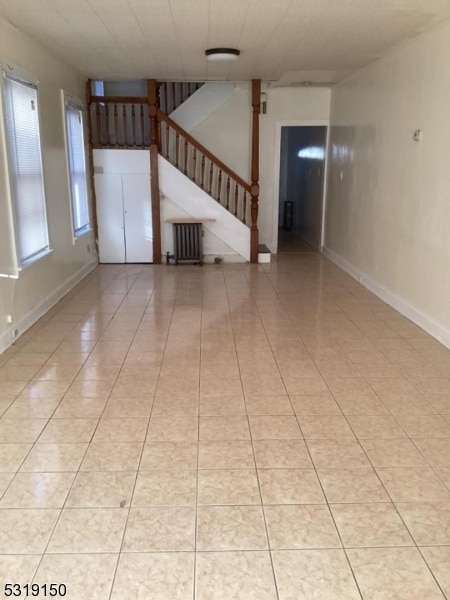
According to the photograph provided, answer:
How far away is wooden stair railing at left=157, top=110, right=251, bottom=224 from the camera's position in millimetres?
7668

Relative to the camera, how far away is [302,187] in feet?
34.0

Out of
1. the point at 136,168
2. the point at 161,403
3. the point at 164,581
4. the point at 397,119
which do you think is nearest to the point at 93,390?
the point at 161,403

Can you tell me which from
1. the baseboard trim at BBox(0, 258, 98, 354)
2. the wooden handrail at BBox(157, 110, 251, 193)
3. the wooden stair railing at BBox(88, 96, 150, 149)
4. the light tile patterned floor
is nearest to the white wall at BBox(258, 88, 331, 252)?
the wooden handrail at BBox(157, 110, 251, 193)

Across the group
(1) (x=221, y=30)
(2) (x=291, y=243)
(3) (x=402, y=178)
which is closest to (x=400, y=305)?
(3) (x=402, y=178)

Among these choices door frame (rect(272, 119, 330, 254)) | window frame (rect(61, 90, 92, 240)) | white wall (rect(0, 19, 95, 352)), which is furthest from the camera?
door frame (rect(272, 119, 330, 254))

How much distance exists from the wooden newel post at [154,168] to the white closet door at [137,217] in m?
0.08

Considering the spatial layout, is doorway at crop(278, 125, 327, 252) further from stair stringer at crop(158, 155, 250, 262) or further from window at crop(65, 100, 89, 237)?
window at crop(65, 100, 89, 237)

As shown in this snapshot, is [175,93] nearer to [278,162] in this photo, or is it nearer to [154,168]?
[154,168]

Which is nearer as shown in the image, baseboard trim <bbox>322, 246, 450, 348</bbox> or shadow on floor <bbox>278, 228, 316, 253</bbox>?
baseboard trim <bbox>322, 246, 450, 348</bbox>

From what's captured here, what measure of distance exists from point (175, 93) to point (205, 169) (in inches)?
57.3

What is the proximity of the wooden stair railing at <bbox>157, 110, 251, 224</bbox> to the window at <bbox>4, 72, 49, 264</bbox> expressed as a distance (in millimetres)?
2918

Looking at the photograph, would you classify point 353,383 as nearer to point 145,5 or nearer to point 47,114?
point 145,5

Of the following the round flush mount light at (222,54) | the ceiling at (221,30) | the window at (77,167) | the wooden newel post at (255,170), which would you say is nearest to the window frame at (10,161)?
the ceiling at (221,30)

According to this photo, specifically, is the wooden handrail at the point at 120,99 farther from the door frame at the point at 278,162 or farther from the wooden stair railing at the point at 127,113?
the door frame at the point at 278,162
